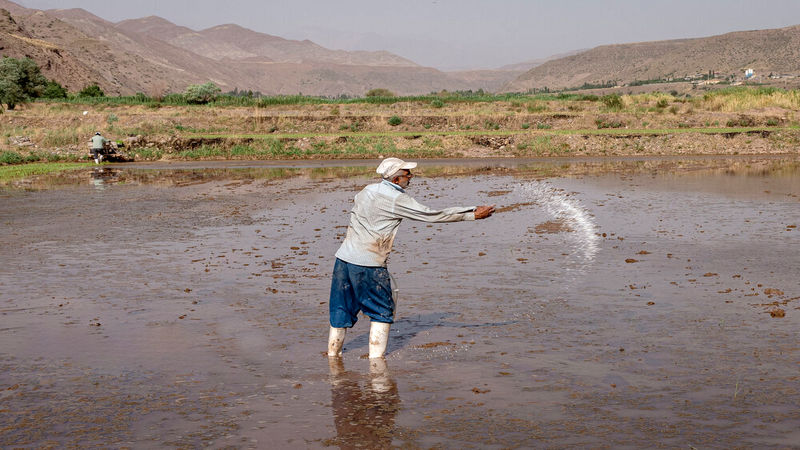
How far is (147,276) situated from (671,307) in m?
7.67

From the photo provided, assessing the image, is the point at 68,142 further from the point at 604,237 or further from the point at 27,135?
the point at 604,237

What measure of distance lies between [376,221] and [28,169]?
3258cm

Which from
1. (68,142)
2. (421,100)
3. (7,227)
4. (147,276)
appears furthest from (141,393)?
(421,100)

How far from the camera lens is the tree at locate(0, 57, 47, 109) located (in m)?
67.7

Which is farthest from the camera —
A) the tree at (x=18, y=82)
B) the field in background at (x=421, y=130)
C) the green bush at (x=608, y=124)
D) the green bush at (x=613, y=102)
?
the tree at (x=18, y=82)

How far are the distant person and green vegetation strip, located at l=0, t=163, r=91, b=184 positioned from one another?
0.73m

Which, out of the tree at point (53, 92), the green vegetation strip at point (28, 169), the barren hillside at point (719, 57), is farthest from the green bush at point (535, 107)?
the barren hillside at point (719, 57)

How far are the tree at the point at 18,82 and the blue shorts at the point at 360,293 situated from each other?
64.6 m

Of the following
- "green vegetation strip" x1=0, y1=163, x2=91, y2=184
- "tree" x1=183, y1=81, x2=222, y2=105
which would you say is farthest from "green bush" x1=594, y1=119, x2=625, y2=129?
"tree" x1=183, y1=81, x2=222, y2=105

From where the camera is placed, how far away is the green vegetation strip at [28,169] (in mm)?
32719

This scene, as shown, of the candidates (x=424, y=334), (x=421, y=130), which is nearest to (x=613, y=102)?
(x=421, y=130)

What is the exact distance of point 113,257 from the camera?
13.8m

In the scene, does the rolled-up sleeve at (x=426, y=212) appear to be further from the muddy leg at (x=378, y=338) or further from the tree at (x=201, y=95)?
the tree at (x=201, y=95)

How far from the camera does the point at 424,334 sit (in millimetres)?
8844
